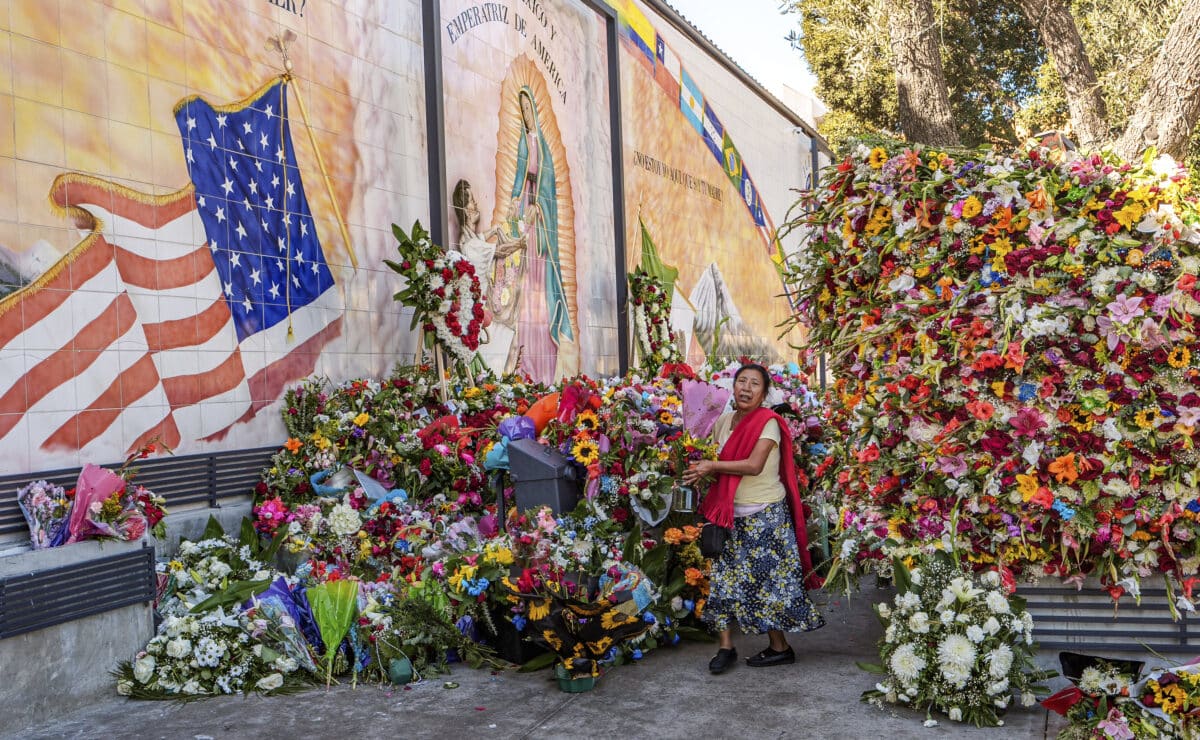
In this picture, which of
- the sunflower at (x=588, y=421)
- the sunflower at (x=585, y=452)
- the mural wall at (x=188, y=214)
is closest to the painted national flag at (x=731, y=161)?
the mural wall at (x=188, y=214)

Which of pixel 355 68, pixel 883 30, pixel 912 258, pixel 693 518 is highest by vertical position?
pixel 883 30

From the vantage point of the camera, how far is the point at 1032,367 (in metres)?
4.34

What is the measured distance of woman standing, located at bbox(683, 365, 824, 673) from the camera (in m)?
5.05

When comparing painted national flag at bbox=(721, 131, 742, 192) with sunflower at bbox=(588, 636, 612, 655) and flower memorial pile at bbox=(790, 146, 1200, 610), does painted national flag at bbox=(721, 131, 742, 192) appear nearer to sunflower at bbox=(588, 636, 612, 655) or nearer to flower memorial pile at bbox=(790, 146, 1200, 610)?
flower memorial pile at bbox=(790, 146, 1200, 610)

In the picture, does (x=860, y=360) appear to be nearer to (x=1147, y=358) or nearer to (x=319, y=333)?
(x=1147, y=358)

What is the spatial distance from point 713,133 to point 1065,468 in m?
12.2

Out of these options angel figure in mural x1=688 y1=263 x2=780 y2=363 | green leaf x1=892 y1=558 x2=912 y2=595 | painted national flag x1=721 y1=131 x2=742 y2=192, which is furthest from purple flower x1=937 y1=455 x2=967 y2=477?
painted national flag x1=721 y1=131 x2=742 y2=192

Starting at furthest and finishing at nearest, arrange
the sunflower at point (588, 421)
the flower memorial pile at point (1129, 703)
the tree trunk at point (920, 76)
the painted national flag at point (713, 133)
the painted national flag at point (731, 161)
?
the painted national flag at point (731, 161) → the painted national flag at point (713, 133) → the tree trunk at point (920, 76) → the sunflower at point (588, 421) → the flower memorial pile at point (1129, 703)

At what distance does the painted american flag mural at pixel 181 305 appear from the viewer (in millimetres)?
5293

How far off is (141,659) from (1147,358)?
14.7 feet

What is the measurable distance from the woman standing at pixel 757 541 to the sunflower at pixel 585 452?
0.63m

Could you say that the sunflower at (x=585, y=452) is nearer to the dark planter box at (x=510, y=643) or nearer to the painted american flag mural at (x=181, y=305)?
the dark planter box at (x=510, y=643)

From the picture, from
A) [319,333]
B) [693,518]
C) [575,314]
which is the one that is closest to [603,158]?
[575,314]

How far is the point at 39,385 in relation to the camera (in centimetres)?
524
